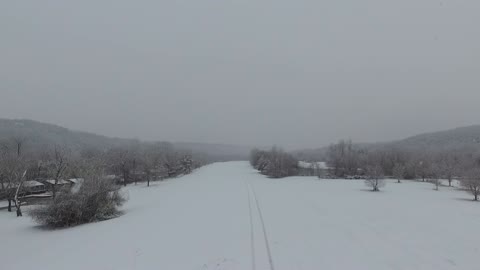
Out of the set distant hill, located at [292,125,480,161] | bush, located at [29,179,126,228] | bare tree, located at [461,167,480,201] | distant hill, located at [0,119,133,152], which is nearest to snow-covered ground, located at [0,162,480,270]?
bush, located at [29,179,126,228]

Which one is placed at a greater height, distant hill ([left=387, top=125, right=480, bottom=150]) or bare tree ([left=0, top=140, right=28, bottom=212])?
distant hill ([left=387, top=125, right=480, bottom=150])

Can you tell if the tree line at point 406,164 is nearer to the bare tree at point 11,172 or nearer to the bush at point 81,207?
the bush at point 81,207

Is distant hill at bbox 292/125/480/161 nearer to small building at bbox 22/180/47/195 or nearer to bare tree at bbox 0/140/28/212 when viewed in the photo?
small building at bbox 22/180/47/195

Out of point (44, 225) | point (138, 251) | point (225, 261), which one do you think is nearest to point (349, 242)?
point (225, 261)

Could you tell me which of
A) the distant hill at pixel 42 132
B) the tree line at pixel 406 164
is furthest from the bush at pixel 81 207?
the distant hill at pixel 42 132

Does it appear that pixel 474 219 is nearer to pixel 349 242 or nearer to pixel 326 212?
pixel 326 212

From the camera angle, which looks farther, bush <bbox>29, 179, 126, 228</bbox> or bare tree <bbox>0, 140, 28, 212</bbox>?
bare tree <bbox>0, 140, 28, 212</bbox>

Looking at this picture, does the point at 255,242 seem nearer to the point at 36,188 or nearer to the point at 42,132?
the point at 36,188

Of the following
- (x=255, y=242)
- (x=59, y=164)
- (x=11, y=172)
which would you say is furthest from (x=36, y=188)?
(x=255, y=242)

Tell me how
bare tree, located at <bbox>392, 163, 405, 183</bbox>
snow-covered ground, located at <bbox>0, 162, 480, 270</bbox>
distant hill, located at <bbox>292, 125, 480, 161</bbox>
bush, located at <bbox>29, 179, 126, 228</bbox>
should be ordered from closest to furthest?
snow-covered ground, located at <bbox>0, 162, 480, 270</bbox>
bush, located at <bbox>29, 179, 126, 228</bbox>
bare tree, located at <bbox>392, 163, 405, 183</bbox>
distant hill, located at <bbox>292, 125, 480, 161</bbox>
